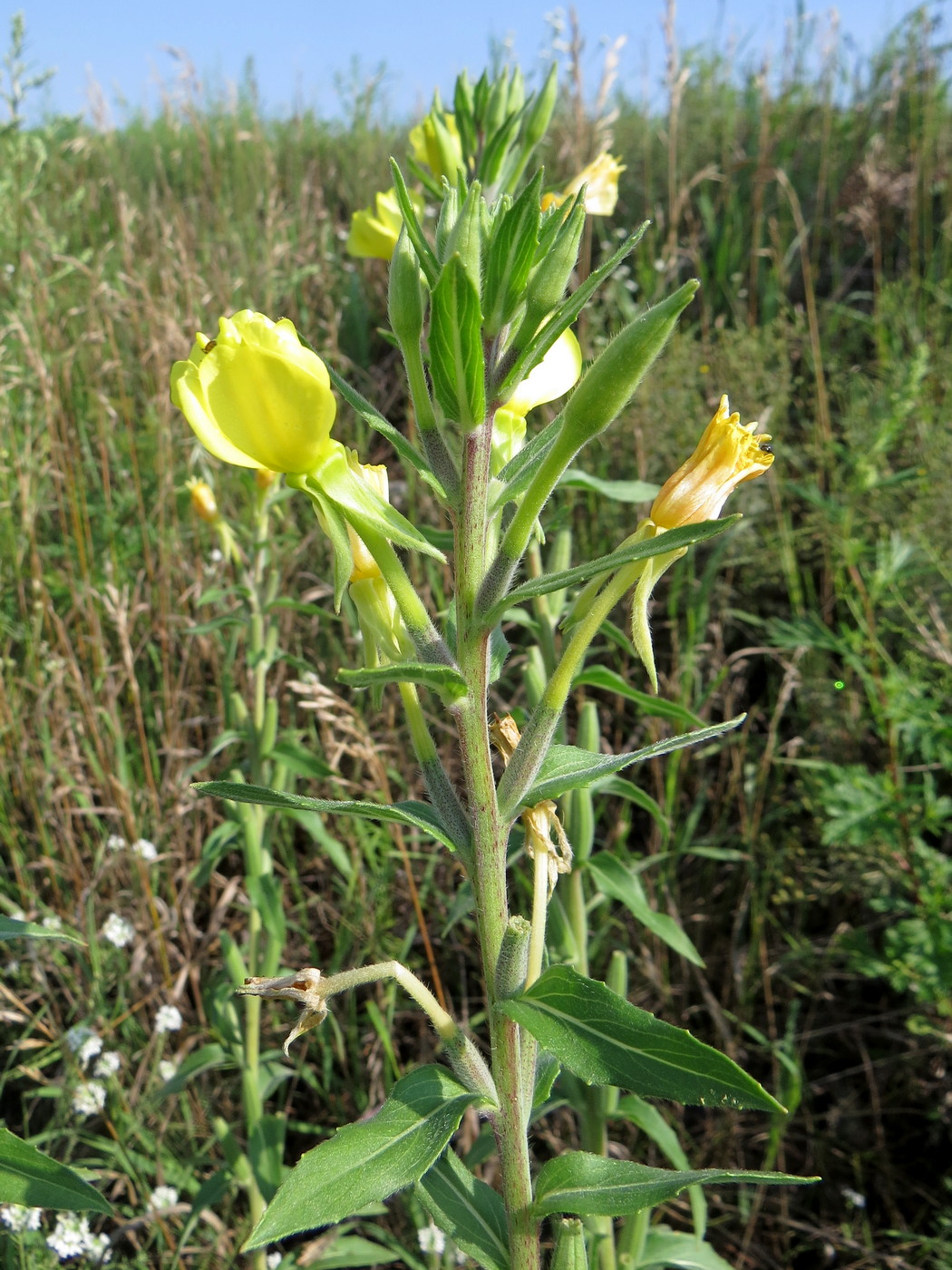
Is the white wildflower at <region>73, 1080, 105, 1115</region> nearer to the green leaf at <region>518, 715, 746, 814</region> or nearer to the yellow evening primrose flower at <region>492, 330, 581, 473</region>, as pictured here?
the green leaf at <region>518, 715, 746, 814</region>

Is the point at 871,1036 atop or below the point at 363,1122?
below

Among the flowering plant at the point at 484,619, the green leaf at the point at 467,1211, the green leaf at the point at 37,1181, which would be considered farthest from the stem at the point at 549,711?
the green leaf at the point at 37,1181

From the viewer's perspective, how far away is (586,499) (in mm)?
3199

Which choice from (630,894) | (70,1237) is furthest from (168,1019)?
(630,894)

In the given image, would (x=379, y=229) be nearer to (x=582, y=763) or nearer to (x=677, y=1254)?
(x=582, y=763)

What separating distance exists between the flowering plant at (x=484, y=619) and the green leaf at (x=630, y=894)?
53 centimetres

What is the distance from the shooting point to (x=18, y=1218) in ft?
4.95

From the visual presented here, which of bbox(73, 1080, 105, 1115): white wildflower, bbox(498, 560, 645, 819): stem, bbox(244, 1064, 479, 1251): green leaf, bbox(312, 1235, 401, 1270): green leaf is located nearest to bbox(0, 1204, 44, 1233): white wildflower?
bbox(73, 1080, 105, 1115): white wildflower

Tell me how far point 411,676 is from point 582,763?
11.0 inches

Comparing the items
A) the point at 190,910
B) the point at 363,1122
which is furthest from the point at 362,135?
the point at 363,1122

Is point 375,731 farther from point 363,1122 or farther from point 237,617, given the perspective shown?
point 363,1122

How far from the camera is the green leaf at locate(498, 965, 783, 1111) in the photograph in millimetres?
764

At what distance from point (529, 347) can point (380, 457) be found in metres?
2.70

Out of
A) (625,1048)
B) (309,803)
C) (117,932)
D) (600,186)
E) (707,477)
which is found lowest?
(117,932)
